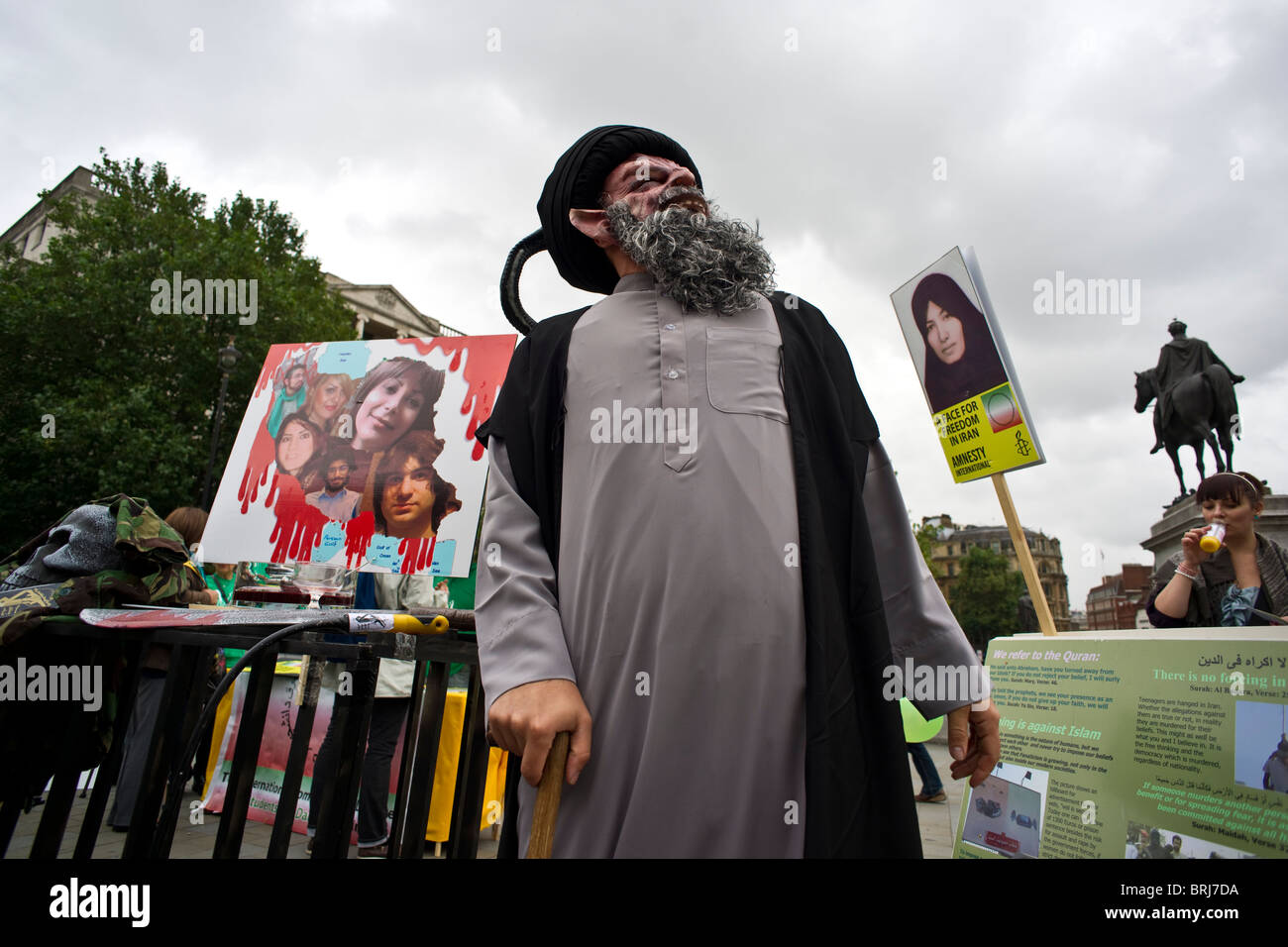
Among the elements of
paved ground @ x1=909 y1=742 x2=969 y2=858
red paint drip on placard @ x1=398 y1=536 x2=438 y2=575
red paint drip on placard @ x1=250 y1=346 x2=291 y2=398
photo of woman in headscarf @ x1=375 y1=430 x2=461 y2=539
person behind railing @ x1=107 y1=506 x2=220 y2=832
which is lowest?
paved ground @ x1=909 y1=742 x2=969 y2=858

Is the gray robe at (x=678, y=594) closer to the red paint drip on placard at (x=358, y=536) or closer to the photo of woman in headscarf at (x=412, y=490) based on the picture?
the photo of woman in headscarf at (x=412, y=490)

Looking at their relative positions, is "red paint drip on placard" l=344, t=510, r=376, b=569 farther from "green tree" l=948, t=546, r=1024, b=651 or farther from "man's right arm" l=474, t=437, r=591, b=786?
"green tree" l=948, t=546, r=1024, b=651

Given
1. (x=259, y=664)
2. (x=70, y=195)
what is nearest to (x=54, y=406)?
(x=70, y=195)

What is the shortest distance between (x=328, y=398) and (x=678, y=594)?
105 inches

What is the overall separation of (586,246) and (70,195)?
92.0 ft

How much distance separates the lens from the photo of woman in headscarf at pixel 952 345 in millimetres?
3402

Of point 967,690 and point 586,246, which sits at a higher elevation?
point 586,246

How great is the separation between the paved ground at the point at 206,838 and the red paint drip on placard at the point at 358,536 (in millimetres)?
1640

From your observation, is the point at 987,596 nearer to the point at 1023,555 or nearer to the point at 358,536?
the point at 1023,555

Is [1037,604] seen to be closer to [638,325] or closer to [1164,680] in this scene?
[1164,680]

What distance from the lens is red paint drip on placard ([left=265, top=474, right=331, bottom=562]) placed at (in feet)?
10.4

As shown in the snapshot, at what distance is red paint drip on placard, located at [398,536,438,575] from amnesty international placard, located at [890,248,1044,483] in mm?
2590

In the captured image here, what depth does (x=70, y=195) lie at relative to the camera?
22.2 m

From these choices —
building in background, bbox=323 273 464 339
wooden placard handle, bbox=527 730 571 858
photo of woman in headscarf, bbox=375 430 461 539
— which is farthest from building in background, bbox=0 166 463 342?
wooden placard handle, bbox=527 730 571 858
